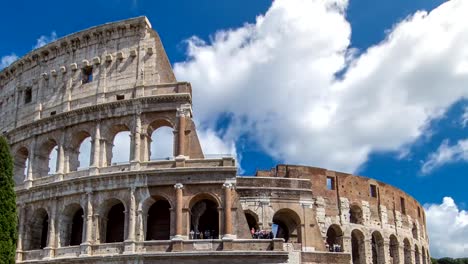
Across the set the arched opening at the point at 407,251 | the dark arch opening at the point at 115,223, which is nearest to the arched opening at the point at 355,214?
the arched opening at the point at 407,251

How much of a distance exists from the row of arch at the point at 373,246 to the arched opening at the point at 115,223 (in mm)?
13343

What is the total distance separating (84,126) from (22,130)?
466 centimetres

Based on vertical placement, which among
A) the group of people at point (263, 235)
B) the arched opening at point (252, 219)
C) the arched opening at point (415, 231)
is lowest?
the group of people at point (263, 235)

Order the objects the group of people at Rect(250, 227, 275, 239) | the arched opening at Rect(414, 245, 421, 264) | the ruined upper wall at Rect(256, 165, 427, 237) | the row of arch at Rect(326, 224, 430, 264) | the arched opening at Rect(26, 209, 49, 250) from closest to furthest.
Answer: the group of people at Rect(250, 227, 275, 239)
the arched opening at Rect(26, 209, 49, 250)
the ruined upper wall at Rect(256, 165, 427, 237)
the row of arch at Rect(326, 224, 430, 264)
the arched opening at Rect(414, 245, 421, 264)

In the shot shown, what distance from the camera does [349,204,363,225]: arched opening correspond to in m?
36.5

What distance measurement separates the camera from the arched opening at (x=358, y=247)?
1418 inches

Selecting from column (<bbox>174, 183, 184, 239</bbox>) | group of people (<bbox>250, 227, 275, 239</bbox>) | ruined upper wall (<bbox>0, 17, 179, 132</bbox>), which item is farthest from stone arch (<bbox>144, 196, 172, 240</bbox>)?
ruined upper wall (<bbox>0, 17, 179, 132</bbox>)

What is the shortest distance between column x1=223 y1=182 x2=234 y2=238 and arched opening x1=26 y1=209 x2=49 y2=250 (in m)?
9.89

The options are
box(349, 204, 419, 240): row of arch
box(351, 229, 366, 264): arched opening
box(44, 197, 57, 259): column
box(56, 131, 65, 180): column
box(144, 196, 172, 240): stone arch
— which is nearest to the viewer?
box(144, 196, 172, 240): stone arch

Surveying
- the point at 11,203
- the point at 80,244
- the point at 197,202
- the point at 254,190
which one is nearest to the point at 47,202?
the point at 80,244

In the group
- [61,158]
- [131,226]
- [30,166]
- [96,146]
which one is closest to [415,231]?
[131,226]

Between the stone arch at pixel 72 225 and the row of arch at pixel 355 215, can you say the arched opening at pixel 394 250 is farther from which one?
the stone arch at pixel 72 225

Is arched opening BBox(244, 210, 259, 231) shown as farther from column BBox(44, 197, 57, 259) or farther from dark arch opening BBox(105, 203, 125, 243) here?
column BBox(44, 197, 57, 259)

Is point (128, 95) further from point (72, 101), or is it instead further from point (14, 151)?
point (14, 151)
